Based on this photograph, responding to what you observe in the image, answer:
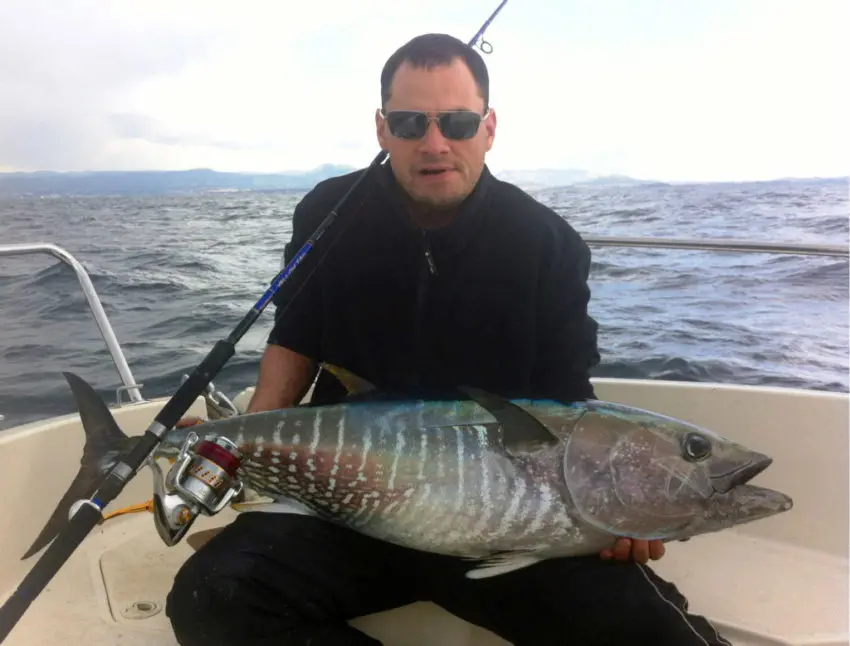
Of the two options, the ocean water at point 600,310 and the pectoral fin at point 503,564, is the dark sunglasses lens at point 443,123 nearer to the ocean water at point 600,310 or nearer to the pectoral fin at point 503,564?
the pectoral fin at point 503,564

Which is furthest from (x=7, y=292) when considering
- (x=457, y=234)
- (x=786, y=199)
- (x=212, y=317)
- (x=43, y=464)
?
(x=786, y=199)

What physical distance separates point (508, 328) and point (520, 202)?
401 millimetres

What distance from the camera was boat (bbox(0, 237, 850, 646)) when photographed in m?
2.02

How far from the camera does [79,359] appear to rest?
5.84m

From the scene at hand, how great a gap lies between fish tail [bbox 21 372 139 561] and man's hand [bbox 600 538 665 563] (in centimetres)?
120

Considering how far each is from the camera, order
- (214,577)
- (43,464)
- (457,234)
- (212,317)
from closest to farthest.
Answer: (214,577) < (457,234) < (43,464) < (212,317)

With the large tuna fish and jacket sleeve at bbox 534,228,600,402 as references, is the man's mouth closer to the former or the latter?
jacket sleeve at bbox 534,228,600,402

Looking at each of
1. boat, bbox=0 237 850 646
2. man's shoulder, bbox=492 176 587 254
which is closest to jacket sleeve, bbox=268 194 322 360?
boat, bbox=0 237 850 646

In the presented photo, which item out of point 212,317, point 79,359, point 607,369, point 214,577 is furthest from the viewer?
point 212,317

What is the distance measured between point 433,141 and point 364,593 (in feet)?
4.03

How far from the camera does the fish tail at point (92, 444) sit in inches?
69.1

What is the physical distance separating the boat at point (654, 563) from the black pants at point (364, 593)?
7.7 inches

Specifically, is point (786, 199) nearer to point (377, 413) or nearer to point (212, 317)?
point (212, 317)

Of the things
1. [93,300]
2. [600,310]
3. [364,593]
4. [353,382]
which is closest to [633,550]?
[364,593]
